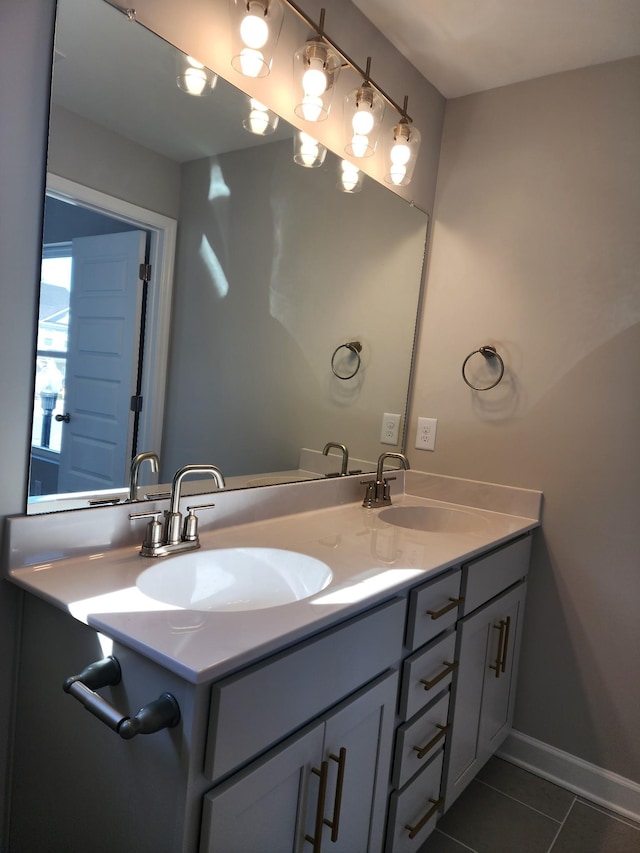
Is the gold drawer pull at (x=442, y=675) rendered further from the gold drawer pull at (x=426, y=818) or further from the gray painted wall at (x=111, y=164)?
the gray painted wall at (x=111, y=164)

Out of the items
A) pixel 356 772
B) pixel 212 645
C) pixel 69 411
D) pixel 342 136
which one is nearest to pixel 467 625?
pixel 356 772

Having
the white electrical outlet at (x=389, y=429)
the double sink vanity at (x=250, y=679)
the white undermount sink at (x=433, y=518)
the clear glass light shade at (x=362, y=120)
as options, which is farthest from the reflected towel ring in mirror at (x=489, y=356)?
the clear glass light shade at (x=362, y=120)

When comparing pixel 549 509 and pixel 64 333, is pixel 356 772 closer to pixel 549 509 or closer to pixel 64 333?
pixel 64 333

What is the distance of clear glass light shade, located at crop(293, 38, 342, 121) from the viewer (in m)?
1.50

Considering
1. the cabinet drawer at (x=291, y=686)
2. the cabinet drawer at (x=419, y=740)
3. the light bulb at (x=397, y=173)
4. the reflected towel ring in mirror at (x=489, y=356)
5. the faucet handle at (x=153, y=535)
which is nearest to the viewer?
the cabinet drawer at (x=291, y=686)

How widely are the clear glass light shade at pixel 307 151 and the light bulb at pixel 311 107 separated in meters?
0.07

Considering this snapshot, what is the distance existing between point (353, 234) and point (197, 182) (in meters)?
0.71

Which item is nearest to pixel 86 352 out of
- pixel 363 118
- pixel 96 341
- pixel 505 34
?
pixel 96 341

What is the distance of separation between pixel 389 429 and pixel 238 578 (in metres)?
1.05

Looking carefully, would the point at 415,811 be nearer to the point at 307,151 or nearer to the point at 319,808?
the point at 319,808

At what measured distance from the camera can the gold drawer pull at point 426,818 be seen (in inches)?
55.7

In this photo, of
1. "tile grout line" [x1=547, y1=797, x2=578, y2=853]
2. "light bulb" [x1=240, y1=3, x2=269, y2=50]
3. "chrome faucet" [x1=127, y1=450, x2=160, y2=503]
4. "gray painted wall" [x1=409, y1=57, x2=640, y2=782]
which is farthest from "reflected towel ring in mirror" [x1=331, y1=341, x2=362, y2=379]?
"tile grout line" [x1=547, y1=797, x2=578, y2=853]

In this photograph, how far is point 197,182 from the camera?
139 centimetres

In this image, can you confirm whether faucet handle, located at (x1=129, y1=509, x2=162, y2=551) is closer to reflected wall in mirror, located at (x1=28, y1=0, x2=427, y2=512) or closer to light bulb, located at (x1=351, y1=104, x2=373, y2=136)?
reflected wall in mirror, located at (x1=28, y1=0, x2=427, y2=512)
